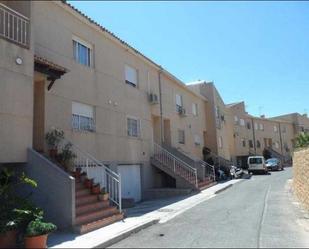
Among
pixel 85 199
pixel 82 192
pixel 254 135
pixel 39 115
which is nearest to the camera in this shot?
pixel 85 199

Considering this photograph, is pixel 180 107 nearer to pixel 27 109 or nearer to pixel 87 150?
pixel 87 150

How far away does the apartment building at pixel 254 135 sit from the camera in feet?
165

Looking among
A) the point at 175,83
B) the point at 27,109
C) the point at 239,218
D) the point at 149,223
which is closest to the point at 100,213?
the point at 149,223

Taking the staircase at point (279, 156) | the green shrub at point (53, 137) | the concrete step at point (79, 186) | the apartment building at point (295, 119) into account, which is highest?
the apartment building at point (295, 119)

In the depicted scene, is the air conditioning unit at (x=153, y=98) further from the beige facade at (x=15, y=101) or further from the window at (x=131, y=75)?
the beige facade at (x=15, y=101)

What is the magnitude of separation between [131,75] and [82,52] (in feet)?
14.9

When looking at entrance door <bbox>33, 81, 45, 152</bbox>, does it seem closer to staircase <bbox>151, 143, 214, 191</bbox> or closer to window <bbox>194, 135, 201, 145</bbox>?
staircase <bbox>151, 143, 214, 191</bbox>

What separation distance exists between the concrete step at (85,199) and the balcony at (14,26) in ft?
15.4

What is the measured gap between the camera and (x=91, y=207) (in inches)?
439

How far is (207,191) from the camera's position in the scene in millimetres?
20828

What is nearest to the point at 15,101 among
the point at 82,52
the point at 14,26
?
the point at 14,26

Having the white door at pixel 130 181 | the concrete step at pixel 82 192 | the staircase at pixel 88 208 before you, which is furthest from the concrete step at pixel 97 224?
the white door at pixel 130 181

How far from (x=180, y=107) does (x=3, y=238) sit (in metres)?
20.7

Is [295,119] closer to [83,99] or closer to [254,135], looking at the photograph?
[254,135]
